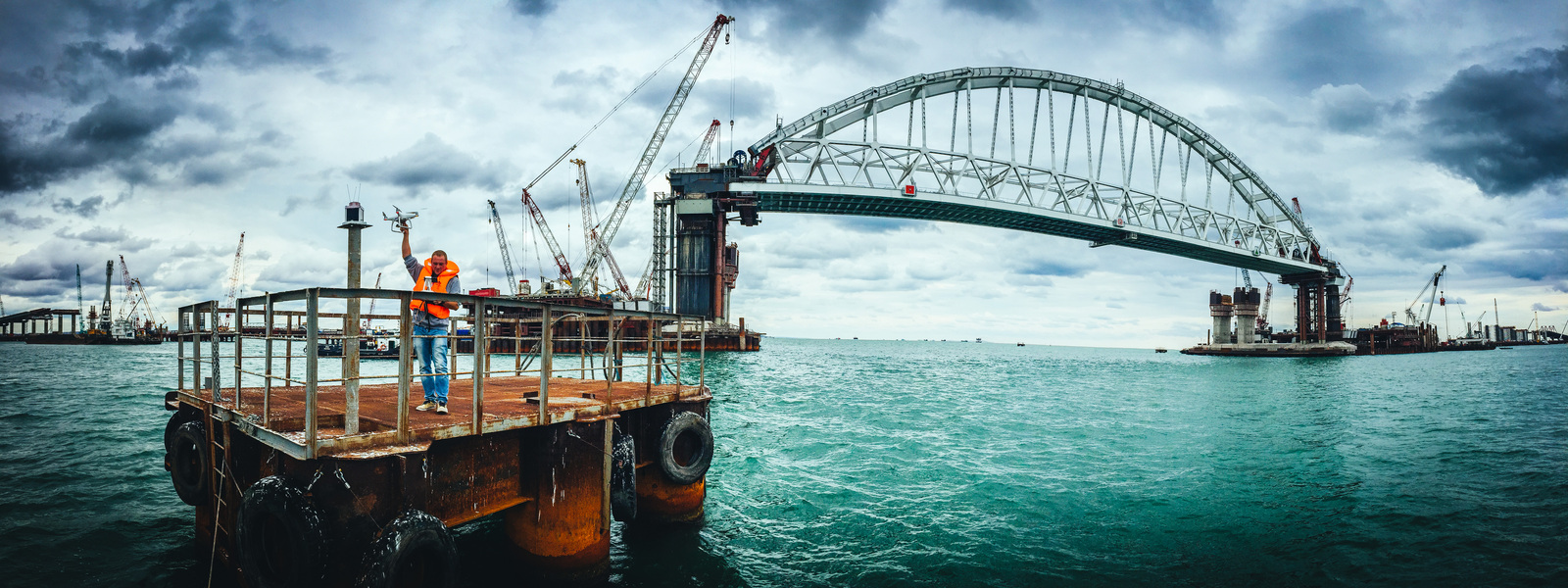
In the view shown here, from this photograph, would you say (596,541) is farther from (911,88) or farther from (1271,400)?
(911,88)

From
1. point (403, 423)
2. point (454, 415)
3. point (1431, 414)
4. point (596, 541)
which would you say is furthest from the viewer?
point (1431, 414)

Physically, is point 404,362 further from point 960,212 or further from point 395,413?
point 960,212

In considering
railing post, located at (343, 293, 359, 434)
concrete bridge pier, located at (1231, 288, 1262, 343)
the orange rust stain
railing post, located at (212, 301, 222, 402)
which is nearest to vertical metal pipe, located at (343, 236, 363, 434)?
railing post, located at (343, 293, 359, 434)

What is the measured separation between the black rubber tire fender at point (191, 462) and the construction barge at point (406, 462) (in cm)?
2

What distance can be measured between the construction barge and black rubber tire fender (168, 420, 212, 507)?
2cm

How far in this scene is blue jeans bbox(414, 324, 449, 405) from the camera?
24.0 ft

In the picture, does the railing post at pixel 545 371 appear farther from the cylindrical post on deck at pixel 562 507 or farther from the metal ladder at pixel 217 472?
the metal ladder at pixel 217 472

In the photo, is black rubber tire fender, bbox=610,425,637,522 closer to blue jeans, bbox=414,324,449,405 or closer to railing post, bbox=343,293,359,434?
blue jeans, bbox=414,324,449,405

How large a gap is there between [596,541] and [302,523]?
2.97 meters

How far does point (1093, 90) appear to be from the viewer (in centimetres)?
6625

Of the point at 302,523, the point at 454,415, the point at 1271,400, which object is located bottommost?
the point at 1271,400

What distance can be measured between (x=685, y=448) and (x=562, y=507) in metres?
2.58

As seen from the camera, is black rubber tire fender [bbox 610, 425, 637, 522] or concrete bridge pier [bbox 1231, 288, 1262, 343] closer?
black rubber tire fender [bbox 610, 425, 637, 522]

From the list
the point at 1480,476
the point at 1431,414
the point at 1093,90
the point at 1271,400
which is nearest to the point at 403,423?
the point at 1480,476
